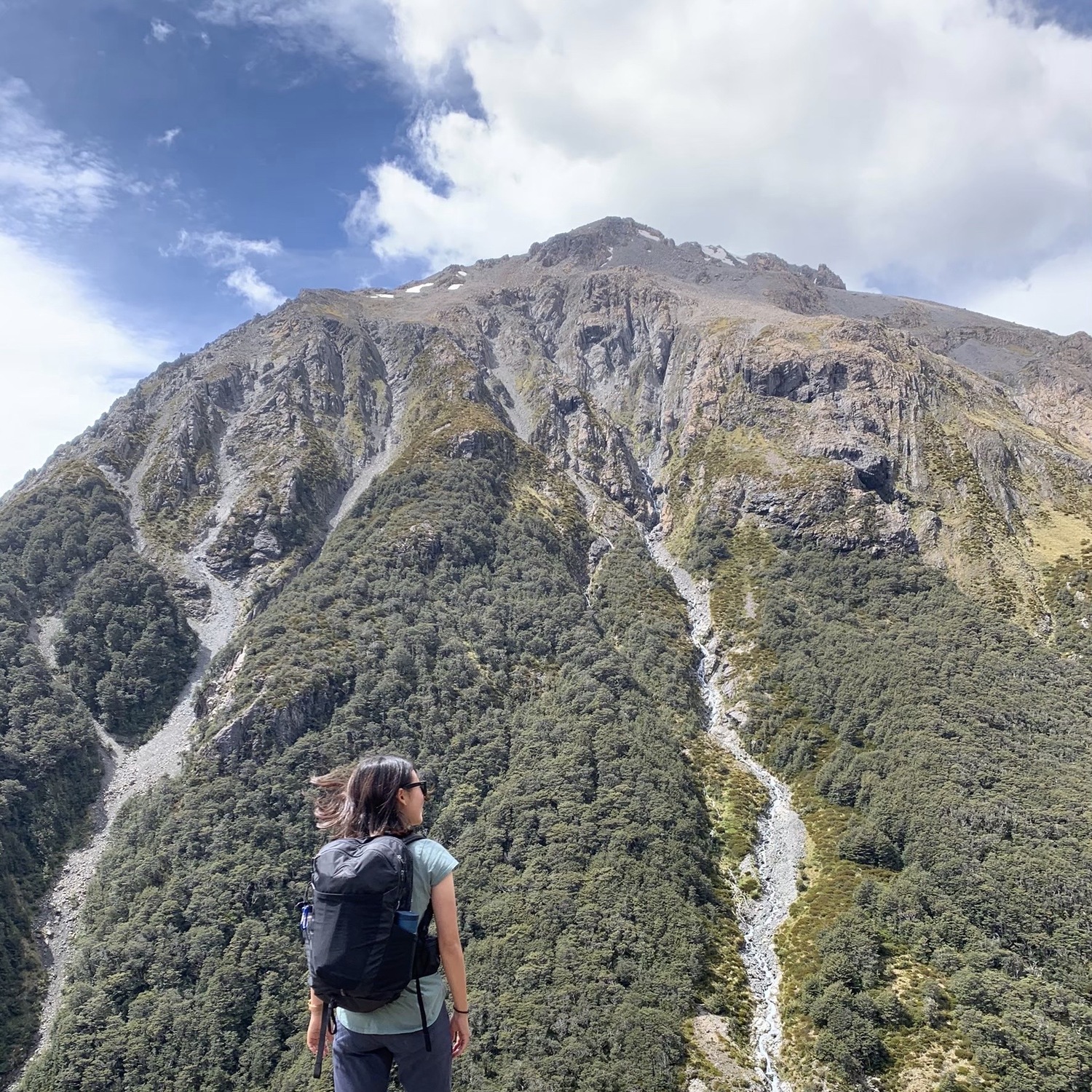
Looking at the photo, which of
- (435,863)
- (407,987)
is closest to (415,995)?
(407,987)

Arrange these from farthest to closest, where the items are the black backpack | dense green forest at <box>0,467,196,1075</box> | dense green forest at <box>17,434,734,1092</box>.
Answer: dense green forest at <box>0,467,196,1075</box> < dense green forest at <box>17,434,734,1092</box> < the black backpack

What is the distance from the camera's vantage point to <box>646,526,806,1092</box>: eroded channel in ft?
251

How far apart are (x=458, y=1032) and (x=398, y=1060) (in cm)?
96

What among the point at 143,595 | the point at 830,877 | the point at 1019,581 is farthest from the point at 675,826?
the point at 143,595

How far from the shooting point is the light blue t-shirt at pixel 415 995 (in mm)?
6703

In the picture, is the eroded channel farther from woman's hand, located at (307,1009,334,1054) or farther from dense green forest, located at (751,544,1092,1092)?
woman's hand, located at (307,1009,334,1054)

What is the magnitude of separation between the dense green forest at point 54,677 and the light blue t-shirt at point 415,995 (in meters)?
125

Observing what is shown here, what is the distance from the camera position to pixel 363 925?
246 inches

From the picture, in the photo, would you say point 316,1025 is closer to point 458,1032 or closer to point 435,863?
point 458,1032

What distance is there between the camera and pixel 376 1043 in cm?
675

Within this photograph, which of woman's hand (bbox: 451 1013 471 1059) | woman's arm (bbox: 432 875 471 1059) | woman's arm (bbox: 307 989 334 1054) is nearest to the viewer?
woman's arm (bbox: 432 875 471 1059)

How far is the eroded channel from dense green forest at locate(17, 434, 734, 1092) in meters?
6.74

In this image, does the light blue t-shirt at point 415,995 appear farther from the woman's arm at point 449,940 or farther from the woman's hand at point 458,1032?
the woman's hand at point 458,1032

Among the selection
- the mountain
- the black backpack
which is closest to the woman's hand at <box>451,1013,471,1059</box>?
the black backpack
